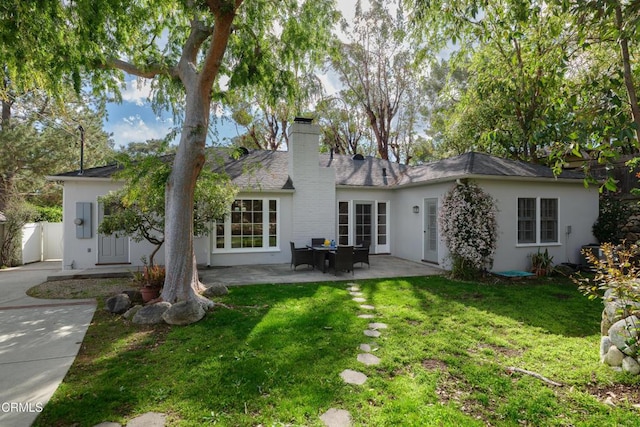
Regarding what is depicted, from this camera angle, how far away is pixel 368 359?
4004mm

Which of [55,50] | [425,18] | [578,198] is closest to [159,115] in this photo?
[55,50]

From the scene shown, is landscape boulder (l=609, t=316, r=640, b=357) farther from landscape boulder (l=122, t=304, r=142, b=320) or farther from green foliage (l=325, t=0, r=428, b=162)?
green foliage (l=325, t=0, r=428, b=162)

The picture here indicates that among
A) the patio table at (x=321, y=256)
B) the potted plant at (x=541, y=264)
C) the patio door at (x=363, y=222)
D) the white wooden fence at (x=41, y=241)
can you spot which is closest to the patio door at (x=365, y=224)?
the patio door at (x=363, y=222)

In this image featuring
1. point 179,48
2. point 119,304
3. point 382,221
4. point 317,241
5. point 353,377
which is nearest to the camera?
point 353,377

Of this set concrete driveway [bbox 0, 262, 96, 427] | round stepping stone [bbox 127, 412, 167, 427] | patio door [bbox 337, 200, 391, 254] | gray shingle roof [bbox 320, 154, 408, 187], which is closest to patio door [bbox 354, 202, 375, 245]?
patio door [bbox 337, 200, 391, 254]

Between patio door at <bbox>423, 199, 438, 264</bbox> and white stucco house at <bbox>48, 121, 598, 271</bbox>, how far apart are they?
1.4 inches

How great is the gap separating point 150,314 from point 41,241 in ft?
40.6

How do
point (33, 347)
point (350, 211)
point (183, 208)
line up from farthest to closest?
1. point (350, 211)
2. point (183, 208)
3. point (33, 347)

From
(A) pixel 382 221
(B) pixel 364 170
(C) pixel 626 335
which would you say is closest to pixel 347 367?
(C) pixel 626 335

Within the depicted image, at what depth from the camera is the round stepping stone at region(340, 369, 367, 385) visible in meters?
A: 3.47

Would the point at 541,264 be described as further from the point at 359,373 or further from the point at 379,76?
the point at 379,76

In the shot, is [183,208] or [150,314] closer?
[150,314]

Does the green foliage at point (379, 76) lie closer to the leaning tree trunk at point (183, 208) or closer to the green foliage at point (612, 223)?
the green foliage at point (612, 223)

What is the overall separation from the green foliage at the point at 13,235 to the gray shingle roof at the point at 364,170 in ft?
13.3
